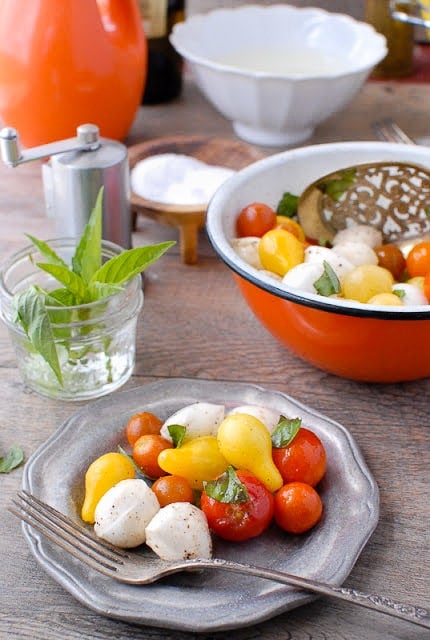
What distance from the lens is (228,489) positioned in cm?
59

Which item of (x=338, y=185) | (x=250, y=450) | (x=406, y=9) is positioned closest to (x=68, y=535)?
(x=250, y=450)

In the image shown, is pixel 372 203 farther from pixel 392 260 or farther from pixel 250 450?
pixel 250 450

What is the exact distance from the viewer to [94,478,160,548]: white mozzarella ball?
0.58m

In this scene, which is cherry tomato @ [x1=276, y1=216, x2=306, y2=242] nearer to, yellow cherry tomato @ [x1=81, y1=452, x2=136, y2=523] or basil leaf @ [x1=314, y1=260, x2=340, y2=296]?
basil leaf @ [x1=314, y1=260, x2=340, y2=296]

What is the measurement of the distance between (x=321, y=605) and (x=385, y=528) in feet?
0.31

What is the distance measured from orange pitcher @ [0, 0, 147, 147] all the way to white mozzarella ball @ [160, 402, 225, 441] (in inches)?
22.7

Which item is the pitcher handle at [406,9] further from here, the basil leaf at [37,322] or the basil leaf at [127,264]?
the basil leaf at [37,322]

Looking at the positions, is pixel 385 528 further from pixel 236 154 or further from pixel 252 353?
pixel 236 154

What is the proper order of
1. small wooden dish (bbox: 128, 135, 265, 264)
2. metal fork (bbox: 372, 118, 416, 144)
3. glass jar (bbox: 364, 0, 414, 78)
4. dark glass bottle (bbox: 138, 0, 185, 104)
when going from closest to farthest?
1. small wooden dish (bbox: 128, 135, 265, 264)
2. metal fork (bbox: 372, 118, 416, 144)
3. dark glass bottle (bbox: 138, 0, 185, 104)
4. glass jar (bbox: 364, 0, 414, 78)

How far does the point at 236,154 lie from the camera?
3.62 ft

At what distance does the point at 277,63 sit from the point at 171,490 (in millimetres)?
867

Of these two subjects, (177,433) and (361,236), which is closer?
(177,433)

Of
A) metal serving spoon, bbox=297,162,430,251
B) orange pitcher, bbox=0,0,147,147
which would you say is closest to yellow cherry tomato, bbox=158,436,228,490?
metal serving spoon, bbox=297,162,430,251

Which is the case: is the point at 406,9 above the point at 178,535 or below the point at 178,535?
above
